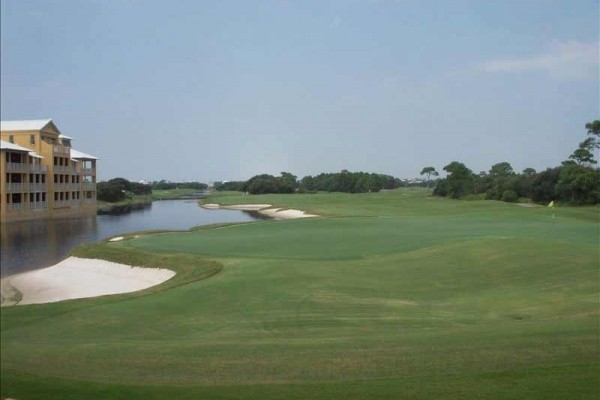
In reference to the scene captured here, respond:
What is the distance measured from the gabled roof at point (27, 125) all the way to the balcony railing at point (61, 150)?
1.56 feet

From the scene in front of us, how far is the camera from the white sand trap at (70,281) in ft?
23.1

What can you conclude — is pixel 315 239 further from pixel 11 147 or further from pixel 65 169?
pixel 11 147

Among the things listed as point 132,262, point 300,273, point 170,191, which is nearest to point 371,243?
point 300,273

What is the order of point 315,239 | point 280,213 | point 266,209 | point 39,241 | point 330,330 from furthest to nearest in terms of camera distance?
point 266,209, point 280,213, point 315,239, point 330,330, point 39,241

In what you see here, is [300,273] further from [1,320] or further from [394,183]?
[394,183]

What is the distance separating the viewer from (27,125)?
7.03 metres

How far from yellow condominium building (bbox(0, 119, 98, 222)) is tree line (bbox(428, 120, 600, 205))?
6866cm

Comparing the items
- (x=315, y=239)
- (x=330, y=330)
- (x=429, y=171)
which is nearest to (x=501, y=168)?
(x=429, y=171)

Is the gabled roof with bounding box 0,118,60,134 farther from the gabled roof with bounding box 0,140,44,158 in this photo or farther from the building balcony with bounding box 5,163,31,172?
the building balcony with bounding box 5,163,31,172

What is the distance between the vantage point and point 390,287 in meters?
18.2

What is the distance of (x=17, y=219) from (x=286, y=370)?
436cm

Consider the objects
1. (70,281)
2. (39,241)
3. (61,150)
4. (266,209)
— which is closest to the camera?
(39,241)

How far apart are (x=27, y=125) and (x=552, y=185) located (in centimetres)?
8101

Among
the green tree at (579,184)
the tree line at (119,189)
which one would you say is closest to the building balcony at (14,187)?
the tree line at (119,189)
